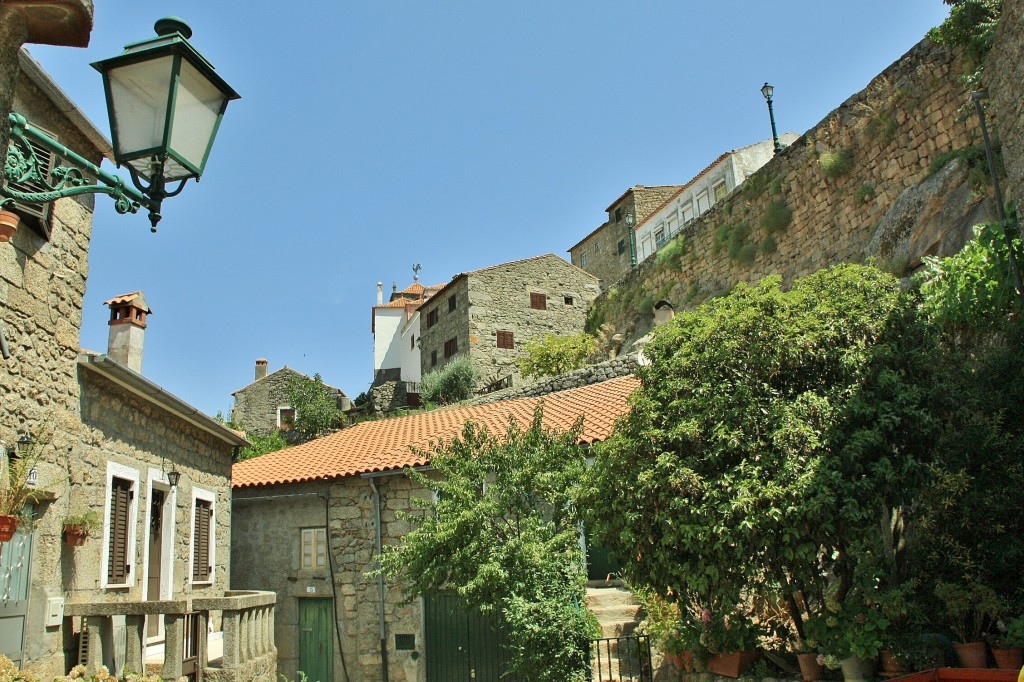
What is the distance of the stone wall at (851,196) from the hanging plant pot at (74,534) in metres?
11.3

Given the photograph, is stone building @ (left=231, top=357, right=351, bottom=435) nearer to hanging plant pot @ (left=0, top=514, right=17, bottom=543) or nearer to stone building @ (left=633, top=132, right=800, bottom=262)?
stone building @ (left=633, top=132, right=800, bottom=262)

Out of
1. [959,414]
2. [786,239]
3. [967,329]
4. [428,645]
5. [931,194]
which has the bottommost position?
[428,645]

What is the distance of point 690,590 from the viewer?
7.60 m

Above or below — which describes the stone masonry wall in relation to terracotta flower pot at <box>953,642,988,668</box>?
above

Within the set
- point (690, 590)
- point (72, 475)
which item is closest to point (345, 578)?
point (72, 475)

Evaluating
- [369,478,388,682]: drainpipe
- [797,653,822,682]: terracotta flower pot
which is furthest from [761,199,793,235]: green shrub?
[797,653,822,682]: terracotta flower pot

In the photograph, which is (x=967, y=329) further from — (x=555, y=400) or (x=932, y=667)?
(x=555, y=400)

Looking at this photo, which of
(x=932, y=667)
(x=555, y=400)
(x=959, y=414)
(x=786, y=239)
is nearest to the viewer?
(x=932, y=667)

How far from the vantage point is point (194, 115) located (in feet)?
11.6

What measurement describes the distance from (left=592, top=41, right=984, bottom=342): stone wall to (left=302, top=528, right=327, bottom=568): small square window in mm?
10199

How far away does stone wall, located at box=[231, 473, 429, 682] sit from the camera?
40.0 feet

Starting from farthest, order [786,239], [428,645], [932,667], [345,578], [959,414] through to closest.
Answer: [786,239], [345,578], [428,645], [959,414], [932,667]

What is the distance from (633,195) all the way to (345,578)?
2800 centimetres

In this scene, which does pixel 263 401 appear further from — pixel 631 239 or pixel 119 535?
pixel 119 535
